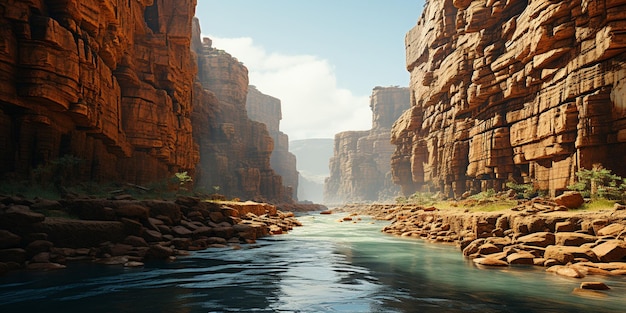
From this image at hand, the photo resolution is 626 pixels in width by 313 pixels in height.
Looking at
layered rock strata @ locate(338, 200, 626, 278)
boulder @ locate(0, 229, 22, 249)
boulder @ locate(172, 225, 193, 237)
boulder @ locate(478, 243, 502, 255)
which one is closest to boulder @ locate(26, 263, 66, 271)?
boulder @ locate(0, 229, 22, 249)

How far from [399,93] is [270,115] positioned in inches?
1780

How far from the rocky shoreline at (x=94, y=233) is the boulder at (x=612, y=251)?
11.0m

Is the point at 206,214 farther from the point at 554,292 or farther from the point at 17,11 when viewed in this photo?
the point at 554,292

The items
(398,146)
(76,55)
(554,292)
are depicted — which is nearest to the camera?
(554,292)

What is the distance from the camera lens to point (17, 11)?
1397 cm

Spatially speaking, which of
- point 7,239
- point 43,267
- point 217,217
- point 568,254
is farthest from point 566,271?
point 217,217

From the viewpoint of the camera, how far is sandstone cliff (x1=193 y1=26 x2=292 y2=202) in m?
56.6

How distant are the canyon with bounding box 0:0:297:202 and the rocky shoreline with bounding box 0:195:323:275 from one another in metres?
5.72

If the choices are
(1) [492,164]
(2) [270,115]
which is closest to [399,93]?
(2) [270,115]

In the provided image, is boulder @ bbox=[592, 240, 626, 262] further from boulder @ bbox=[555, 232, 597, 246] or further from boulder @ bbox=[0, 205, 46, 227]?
boulder @ bbox=[0, 205, 46, 227]

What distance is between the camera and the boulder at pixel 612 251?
8.98 metres

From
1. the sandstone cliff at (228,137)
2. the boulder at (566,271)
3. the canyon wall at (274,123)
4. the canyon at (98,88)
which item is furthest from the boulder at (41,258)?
the canyon wall at (274,123)

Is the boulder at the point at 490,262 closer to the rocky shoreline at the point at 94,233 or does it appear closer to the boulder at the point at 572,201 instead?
the boulder at the point at 572,201

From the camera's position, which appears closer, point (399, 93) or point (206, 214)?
point (206, 214)
